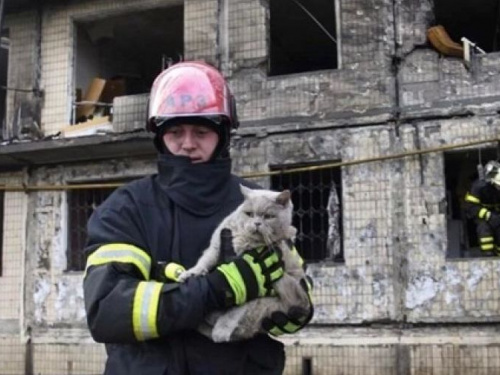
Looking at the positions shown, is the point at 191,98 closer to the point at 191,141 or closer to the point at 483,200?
the point at 191,141

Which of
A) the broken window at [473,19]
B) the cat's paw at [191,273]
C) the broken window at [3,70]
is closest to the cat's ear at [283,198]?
the cat's paw at [191,273]

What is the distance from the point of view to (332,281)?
8836 millimetres

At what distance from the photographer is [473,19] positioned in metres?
11.3

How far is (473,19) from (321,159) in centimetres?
411

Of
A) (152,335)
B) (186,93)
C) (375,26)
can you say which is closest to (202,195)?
(186,93)

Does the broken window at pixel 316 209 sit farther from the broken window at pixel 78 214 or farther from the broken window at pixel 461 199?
the broken window at pixel 78 214

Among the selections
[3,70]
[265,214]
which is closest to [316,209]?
[265,214]

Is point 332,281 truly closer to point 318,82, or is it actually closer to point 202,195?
point 318,82

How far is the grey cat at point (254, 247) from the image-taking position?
90.9 inches

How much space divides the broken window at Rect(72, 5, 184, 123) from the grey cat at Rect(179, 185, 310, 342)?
26.4ft

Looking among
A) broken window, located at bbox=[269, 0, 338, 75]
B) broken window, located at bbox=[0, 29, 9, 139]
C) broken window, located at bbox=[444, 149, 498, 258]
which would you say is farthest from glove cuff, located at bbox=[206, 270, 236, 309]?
broken window, located at bbox=[0, 29, 9, 139]

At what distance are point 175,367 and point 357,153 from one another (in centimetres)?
687

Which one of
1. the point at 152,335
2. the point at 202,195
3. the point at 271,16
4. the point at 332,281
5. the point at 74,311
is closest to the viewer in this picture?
the point at 152,335

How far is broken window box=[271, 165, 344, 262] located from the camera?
904 centimetres
